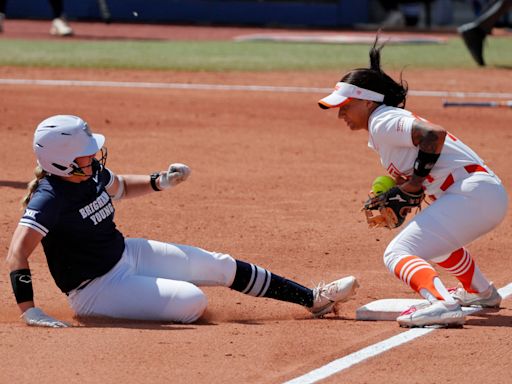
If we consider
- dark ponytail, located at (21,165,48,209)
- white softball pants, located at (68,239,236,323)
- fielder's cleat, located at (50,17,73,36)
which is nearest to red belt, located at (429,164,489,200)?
white softball pants, located at (68,239,236,323)

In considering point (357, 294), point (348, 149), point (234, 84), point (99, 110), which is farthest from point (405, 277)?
point (234, 84)

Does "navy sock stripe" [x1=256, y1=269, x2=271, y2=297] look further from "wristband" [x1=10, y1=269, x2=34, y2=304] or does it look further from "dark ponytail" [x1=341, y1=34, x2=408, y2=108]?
"wristband" [x1=10, y1=269, x2=34, y2=304]

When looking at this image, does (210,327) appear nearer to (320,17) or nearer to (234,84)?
(234,84)

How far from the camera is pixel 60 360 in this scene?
5363mm

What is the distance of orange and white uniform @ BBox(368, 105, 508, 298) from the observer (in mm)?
6238

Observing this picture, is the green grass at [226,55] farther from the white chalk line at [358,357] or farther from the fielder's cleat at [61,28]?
the white chalk line at [358,357]

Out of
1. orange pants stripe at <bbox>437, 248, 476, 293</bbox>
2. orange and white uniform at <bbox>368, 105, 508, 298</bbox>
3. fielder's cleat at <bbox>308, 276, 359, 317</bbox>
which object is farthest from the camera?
orange pants stripe at <bbox>437, 248, 476, 293</bbox>

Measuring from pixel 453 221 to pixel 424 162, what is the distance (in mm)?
387

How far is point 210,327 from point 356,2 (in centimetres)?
2251

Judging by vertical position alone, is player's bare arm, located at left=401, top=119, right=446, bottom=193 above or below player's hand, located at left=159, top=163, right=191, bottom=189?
above

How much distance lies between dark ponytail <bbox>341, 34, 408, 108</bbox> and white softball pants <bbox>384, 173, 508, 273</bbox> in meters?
0.64

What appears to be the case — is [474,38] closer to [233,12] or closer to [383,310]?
[233,12]

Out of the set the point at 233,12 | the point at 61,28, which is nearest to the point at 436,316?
the point at 61,28

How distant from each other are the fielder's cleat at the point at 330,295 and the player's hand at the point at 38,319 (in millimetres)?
1501
